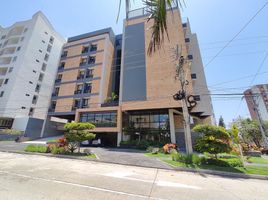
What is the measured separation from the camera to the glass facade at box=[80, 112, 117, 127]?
22.2 meters

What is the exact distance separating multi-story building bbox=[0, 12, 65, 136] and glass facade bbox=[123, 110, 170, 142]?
752 inches

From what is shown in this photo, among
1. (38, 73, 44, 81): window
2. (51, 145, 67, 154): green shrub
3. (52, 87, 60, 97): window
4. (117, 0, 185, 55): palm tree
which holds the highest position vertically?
(38, 73, 44, 81): window

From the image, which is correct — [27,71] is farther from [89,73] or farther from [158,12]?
[158,12]

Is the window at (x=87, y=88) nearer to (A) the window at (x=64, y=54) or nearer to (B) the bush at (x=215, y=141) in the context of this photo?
(A) the window at (x=64, y=54)

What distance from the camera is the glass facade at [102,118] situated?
2222 centimetres

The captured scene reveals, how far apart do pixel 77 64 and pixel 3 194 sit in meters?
30.0

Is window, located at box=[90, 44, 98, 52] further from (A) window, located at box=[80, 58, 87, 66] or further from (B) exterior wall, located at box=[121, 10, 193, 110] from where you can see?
(B) exterior wall, located at box=[121, 10, 193, 110]

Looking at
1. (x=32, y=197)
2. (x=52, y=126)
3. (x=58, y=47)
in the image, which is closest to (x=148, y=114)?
(x=32, y=197)

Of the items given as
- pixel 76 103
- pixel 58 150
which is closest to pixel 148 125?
pixel 58 150

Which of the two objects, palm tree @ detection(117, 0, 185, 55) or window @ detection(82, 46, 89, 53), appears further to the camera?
window @ detection(82, 46, 89, 53)

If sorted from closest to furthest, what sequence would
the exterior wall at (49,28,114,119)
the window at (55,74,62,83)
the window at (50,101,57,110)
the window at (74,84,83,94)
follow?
the exterior wall at (49,28,114,119)
the window at (74,84,83,94)
the window at (50,101,57,110)
the window at (55,74,62,83)

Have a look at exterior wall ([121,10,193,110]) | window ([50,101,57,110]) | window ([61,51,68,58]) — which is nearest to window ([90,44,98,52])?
window ([61,51,68,58])

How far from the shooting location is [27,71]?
3062cm

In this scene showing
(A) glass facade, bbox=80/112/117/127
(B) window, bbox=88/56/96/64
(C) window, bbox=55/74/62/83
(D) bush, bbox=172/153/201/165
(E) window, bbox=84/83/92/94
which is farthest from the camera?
(C) window, bbox=55/74/62/83
